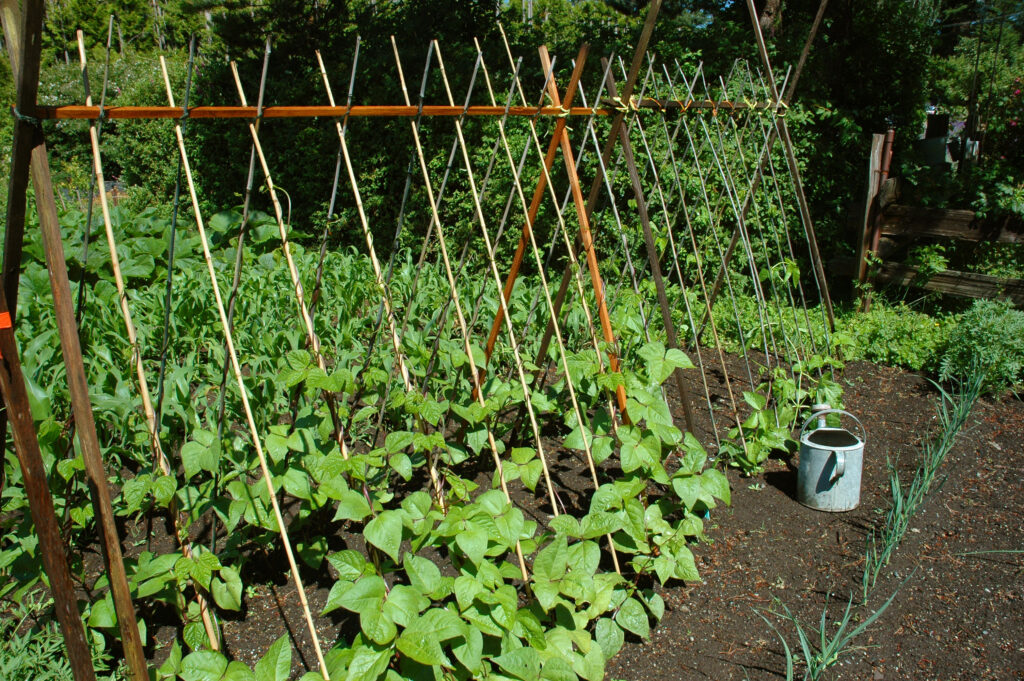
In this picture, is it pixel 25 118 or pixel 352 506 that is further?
pixel 352 506

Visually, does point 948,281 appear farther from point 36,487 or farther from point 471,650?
point 36,487

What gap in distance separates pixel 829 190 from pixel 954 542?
13.7ft

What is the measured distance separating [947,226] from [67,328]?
6142 millimetres

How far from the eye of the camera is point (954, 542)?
9.21 ft

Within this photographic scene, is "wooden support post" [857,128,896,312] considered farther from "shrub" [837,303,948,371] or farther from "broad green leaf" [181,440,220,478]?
"broad green leaf" [181,440,220,478]

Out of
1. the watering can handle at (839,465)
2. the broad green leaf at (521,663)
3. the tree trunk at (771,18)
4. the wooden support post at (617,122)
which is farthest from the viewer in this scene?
the tree trunk at (771,18)

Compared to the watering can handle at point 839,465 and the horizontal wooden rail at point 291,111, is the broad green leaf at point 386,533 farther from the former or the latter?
the watering can handle at point 839,465

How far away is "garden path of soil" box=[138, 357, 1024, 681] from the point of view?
2.16 meters

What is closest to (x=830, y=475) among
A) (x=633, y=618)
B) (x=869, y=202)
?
(x=633, y=618)

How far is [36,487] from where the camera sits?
139cm

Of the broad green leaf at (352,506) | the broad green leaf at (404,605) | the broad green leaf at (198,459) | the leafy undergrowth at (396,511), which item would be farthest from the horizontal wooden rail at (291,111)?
the broad green leaf at (404,605)

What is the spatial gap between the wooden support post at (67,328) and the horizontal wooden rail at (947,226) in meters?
6.03

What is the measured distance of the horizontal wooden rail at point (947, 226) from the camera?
17.8ft

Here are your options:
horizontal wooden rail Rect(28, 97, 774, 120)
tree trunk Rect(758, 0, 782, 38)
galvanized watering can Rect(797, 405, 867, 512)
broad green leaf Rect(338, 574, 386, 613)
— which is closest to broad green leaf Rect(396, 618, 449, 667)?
broad green leaf Rect(338, 574, 386, 613)
